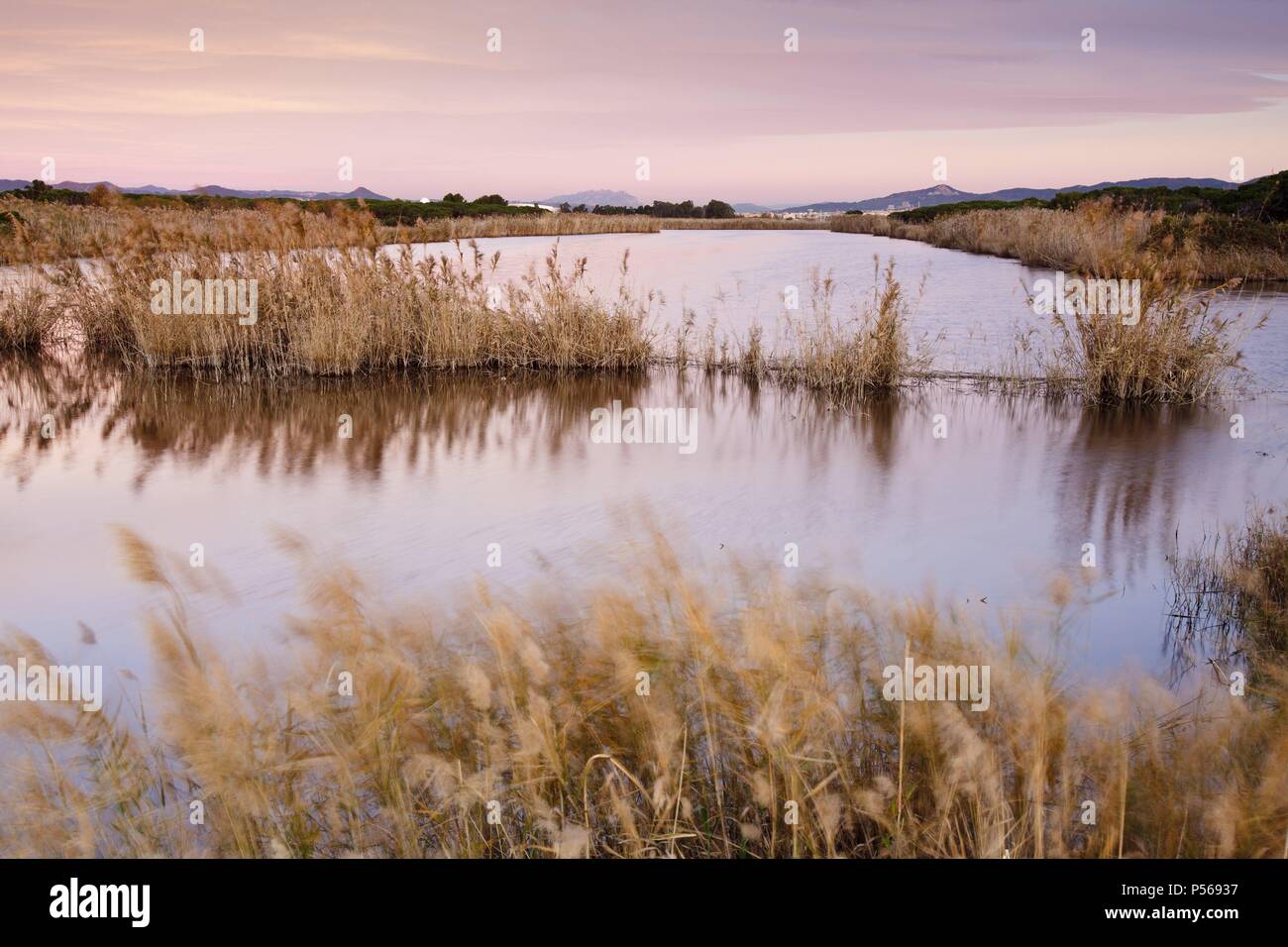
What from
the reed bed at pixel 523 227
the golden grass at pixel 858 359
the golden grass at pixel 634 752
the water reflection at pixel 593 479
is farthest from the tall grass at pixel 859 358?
the reed bed at pixel 523 227

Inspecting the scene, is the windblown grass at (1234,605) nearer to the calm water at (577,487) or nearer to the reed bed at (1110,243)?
the calm water at (577,487)

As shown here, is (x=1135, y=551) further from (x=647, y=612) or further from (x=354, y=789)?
(x=354, y=789)

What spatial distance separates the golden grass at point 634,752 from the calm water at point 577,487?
1.07m

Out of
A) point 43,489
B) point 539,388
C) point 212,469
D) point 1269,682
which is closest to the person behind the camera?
point 1269,682

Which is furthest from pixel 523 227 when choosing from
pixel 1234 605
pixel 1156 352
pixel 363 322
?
pixel 1234 605

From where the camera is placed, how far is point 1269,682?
4.71 m

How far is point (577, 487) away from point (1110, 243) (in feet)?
48.8

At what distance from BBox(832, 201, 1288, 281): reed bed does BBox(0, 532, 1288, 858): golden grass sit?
28.8 feet

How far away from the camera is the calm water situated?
689 centimetres

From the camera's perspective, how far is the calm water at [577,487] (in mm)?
6895

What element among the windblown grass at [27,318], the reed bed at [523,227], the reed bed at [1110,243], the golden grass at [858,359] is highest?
the reed bed at [523,227]

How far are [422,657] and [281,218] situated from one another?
38.5 ft
